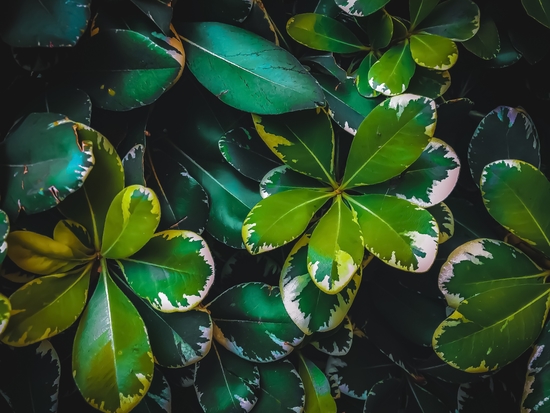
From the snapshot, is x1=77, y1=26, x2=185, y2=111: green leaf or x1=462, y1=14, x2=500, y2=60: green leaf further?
x1=462, y1=14, x2=500, y2=60: green leaf

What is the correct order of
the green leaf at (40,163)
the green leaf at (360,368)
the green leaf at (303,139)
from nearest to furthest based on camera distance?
the green leaf at (40,163) < the green leaf at (303,139) < the green leaf at (360,368)

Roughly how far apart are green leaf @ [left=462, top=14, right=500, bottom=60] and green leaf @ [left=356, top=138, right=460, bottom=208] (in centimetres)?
16

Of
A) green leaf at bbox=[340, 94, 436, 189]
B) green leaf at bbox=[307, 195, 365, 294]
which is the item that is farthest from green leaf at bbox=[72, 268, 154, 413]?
green leaf at bbox=[340, 94, 436, 189]

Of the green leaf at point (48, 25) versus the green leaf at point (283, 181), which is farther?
the green leaf at point (283, 181)

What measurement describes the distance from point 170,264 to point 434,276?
0.39 metres

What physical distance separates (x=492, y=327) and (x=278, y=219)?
12.2 inches

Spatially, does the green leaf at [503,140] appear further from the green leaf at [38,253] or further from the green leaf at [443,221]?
the green leaf at [38,253]

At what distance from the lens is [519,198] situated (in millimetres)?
578

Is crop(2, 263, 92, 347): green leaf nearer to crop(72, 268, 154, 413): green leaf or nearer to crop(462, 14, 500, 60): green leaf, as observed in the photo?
crop(72, 268, 154, 413): green leaf

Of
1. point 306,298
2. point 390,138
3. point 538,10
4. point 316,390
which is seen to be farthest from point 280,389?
point 538,10

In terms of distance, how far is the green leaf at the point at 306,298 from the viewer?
0.57m

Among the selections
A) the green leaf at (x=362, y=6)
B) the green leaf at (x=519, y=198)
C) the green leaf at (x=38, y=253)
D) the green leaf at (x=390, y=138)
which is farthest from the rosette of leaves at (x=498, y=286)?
the green leaf at (x=38, y=253)

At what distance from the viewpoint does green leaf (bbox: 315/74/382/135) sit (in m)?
0.60

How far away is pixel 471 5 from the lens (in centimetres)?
62
